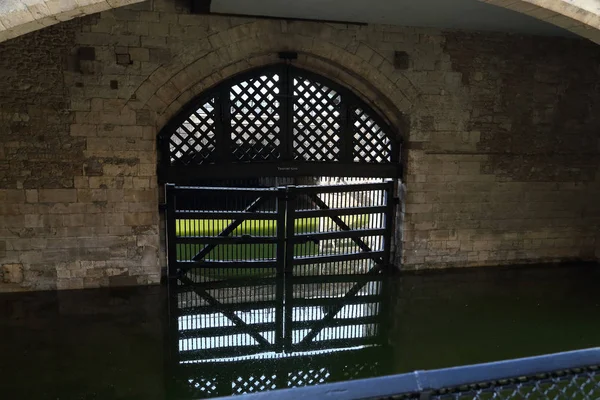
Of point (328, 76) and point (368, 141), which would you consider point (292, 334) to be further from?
point (328, 76)

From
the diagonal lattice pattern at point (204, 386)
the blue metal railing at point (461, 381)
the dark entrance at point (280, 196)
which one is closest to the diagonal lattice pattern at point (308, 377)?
the diagonal lattice pattern at point (204, 386)

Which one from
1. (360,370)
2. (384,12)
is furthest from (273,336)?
(384,12)

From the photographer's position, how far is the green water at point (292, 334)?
3.37m

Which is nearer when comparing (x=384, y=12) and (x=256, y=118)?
(x=384, y=12)

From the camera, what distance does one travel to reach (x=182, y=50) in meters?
4.61

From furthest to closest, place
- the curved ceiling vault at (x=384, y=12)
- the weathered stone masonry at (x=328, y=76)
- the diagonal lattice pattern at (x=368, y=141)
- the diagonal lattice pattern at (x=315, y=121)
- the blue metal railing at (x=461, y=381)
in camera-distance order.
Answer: the diagonal lattice pattern at (x=368, y=141), the diagonal lattice pattern at (x=315, y=121), the weathered stone masonry at (x=328, y=76), the curved ceiling vault at (x=384, y=12), the blue metal railing at (x=461, y=381)

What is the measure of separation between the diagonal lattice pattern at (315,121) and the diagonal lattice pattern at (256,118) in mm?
247

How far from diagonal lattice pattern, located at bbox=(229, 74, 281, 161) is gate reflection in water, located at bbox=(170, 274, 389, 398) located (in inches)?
60.1

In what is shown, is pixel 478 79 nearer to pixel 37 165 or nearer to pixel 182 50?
pixel 182 50

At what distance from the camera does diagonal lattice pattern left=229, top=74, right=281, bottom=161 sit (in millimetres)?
5090

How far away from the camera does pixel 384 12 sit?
14.5 feet

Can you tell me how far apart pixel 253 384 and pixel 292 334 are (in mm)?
844

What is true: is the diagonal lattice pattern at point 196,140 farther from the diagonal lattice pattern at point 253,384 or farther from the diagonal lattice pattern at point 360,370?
the diagonal lattice pattern at point 360,370

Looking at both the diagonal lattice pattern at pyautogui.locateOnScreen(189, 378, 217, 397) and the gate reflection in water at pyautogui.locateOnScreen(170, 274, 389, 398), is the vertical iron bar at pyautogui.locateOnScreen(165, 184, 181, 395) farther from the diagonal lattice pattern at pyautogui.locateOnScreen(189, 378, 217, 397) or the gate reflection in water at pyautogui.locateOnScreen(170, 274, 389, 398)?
the diagonal lattice pattern at pyautogui.locateOnScreen(189, 378, 217, 397)
